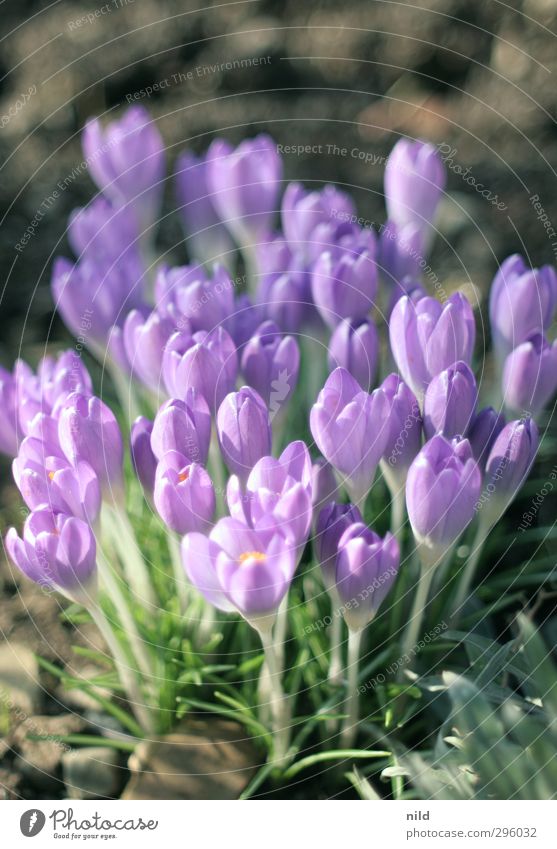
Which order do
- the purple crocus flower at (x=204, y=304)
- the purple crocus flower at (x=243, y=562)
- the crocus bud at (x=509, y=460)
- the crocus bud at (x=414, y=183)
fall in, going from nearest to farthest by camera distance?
the purple crocus flower at (x=243, y=562) → the crocus bud at (x=509, y=460) → the purple crocus flower at (x=204, y=304) → the crocus bud at (x=414, y=183)

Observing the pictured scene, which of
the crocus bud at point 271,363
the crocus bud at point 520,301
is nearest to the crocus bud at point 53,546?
the crocus bud at point 271,363

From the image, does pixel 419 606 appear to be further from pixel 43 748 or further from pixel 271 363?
pixel 43 748

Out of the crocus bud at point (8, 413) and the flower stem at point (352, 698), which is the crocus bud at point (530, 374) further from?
the crocus bud at point (8, 413)

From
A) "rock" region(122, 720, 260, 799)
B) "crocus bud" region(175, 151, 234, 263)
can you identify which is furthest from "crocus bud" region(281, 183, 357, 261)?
"rock" region(122, 720, 260, 799)

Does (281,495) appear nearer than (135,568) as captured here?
Yes

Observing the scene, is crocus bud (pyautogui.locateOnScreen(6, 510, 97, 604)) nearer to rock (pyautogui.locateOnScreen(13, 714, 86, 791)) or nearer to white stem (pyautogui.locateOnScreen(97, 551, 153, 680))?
white stem (pyautogui.locateOnScreen(97, 551, 153, 680))

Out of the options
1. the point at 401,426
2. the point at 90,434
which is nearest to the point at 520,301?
the point at 401,426
